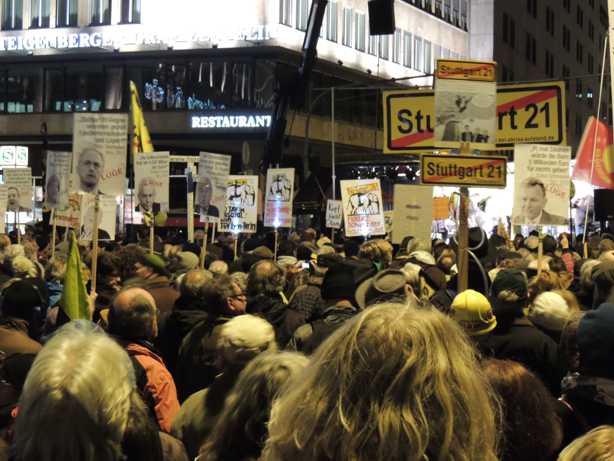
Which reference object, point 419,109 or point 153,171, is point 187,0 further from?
point 419,109

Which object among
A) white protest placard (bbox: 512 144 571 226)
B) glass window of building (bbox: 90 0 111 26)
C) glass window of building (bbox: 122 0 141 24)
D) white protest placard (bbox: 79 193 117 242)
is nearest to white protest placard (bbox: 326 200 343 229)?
white protest placard (bbox: 79 193 117 242)

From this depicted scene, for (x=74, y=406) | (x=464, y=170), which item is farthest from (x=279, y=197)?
(x=74, y=406)

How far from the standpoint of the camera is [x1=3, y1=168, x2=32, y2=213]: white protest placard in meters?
20.4

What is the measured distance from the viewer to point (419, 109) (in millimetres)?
8469

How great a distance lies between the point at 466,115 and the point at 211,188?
335 inches

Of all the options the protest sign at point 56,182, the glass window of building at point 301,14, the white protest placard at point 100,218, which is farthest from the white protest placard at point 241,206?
the glass window of building at point 301,14

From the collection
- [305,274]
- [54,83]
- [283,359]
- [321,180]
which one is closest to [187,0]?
[54,83]

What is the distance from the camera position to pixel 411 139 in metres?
8.49

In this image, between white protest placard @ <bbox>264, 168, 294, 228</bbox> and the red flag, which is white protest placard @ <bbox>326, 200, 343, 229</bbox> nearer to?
white protest placard @ <bbox>264, 168, 294, 228</bbox>

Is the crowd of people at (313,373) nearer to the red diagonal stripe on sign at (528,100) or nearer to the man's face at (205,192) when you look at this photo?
the red diagonal stripe on sign at (528,100)

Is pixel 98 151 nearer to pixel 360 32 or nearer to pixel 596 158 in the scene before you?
pixel 596 158

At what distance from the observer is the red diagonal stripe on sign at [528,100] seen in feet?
27.3

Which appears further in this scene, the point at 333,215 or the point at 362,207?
the point at 333,215

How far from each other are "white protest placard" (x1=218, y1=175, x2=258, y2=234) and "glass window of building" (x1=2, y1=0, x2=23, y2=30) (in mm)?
38200
